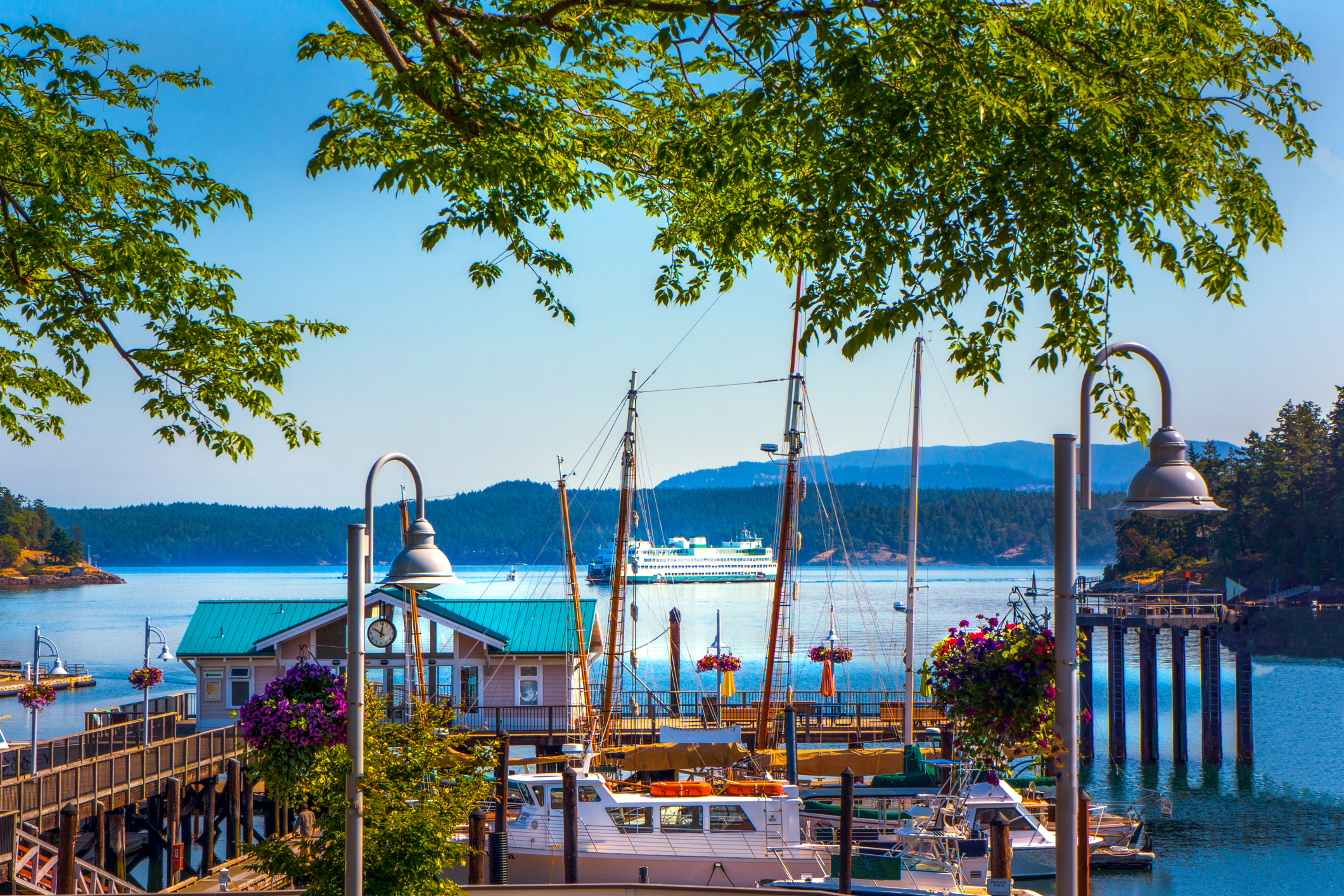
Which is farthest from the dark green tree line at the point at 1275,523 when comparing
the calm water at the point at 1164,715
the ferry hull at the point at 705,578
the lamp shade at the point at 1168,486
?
the ferry hull at the point at 705,578

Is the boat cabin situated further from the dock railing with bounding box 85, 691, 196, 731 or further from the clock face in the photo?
the dock railing with bounding box 85, 691, 196, 731

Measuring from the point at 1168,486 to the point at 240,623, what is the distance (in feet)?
95.3

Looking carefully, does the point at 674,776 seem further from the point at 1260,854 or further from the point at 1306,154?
the point at 1306,154

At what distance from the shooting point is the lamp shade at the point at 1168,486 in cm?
634

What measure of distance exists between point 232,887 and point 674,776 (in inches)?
444

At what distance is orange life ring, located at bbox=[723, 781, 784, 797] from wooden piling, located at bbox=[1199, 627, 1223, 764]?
22.9 m

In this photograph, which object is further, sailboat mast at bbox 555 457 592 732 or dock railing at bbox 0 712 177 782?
sailboat mast at bbox 555 457 592 732

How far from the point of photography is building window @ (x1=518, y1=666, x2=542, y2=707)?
1209 inches

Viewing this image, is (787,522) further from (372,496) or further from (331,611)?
(372,496)

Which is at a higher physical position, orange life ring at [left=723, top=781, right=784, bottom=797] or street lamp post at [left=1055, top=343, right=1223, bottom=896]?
street lamp post at [left=1055, top=343, right=1223, bottom=896]

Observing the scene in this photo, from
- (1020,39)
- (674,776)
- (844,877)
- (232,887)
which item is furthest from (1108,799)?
(1020,39)

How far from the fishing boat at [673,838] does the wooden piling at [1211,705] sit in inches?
904

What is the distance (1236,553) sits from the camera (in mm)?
87500

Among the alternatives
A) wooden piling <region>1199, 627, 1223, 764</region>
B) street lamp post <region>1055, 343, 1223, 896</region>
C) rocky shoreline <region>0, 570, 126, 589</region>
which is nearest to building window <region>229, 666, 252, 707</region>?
street lamp post <region>1055, 343, 1223, 896</region>
